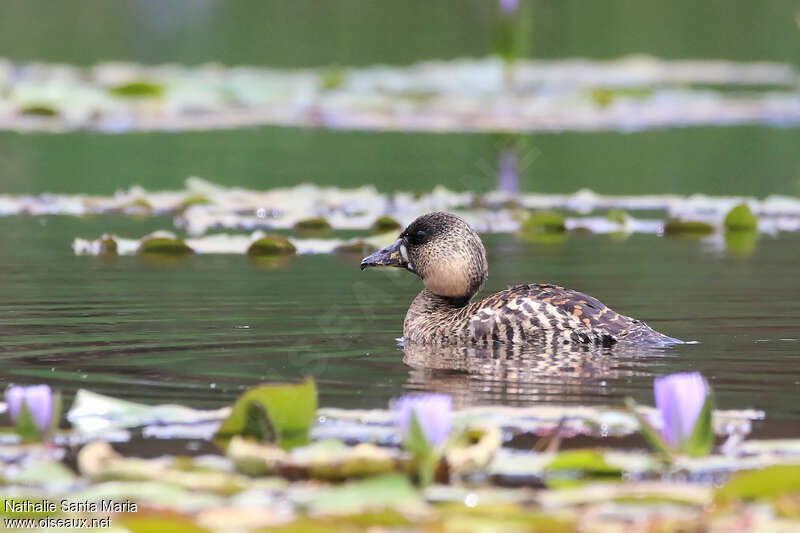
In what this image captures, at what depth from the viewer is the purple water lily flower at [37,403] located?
4.66 m

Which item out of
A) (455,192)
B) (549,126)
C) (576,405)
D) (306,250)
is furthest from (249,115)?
(576,405)

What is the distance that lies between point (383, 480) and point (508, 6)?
1738 centimetres

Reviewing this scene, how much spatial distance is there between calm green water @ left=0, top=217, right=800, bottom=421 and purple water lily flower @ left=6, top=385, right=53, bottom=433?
3.73ft

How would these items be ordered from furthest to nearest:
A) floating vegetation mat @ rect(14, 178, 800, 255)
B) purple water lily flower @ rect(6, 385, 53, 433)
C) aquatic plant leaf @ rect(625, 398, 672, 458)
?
floating vegetation mat @ rect(14, 178, 800, 255) < purple water lily flower @ rect(6, 385, 53, 433) < aquatic plant leaf @ rect(625, 398, 672, 458)

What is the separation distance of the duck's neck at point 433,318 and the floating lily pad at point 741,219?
4135mm

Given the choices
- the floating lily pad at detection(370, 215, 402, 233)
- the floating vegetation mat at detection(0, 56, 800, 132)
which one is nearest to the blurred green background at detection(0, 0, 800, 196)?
the floating vegetation mat at detection(0, 56, 800, 132)

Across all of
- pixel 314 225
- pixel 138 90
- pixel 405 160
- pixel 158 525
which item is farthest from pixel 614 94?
pixel 158 525

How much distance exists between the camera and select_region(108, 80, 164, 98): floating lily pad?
20.7 metres

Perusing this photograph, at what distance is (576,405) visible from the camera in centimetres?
576

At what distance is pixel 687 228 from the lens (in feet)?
41.0

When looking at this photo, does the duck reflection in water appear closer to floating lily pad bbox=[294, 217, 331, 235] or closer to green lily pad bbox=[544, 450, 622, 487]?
green lily pad bbox=[544, 450, 622, 487]

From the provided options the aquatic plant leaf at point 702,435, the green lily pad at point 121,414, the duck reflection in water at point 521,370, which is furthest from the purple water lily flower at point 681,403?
the green lily pad at point 121,414

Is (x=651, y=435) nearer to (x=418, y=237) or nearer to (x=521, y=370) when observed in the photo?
(x=521, y=370)

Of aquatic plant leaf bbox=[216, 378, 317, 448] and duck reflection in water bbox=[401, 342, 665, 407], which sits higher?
aquatic plant leaf bbox=[216, 378, 317, 448]
